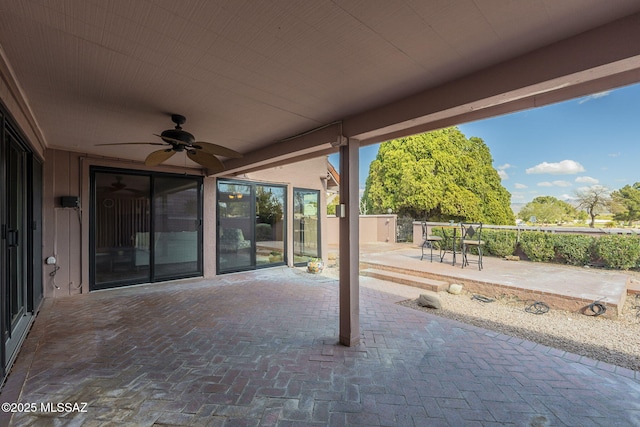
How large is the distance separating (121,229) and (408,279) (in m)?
5.74

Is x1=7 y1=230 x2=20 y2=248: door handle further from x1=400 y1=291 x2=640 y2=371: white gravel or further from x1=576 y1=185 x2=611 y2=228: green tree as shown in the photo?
x1=576 y1=185 x2=611 y2=228: green tree

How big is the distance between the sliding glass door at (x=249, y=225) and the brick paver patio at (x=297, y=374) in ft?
8.79

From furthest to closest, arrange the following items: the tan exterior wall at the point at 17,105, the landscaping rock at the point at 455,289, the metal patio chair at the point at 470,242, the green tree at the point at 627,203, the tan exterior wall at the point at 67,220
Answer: the green tree at the point at 627,203
the metal patio chair at the point at 470,242
the landscaping rock at the point at 455,289
the tan exterior wall at the point at 67,220
the tan exterior wall at the point at 17,105

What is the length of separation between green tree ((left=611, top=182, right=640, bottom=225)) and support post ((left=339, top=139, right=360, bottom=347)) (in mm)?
16552

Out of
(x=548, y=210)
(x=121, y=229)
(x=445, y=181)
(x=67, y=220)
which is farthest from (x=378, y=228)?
(x=548, y=210)

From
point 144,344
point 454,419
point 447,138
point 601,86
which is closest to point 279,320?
point 144,344

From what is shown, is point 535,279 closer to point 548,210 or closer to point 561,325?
point 561,325

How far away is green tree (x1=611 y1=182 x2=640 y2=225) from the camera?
41.5 ft

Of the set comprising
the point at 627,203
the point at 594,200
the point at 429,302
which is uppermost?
the point at 594,200

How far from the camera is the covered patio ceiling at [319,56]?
1.44m

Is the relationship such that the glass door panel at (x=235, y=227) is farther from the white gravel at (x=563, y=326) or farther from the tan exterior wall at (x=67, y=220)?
the white gravel at (x=563, y=326)

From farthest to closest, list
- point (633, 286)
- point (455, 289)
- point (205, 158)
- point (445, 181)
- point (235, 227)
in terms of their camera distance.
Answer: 1. point (445, 181)
2. point (235, 227)
3. point (455, 289)
4. point (633, 286)
5. point (205, 158)

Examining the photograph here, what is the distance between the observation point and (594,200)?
13.1 m

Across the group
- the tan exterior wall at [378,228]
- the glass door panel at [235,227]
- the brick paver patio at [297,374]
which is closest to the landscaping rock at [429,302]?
the brick paver patio at [297,374]
